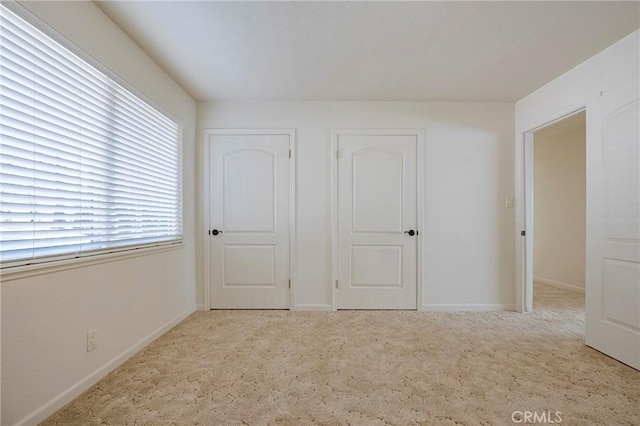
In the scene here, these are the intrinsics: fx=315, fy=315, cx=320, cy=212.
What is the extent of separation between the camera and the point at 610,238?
2.41 metres

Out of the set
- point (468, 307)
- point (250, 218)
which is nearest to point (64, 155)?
point (250, 218)

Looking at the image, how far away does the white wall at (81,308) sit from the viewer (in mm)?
1516

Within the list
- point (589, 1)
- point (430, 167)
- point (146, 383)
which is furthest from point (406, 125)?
point (146, 383)

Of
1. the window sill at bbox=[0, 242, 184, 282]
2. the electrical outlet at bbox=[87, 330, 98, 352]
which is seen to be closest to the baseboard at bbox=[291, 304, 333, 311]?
the window sill at bbox=[0, 242, 184, 282]

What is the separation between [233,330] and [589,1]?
357cm

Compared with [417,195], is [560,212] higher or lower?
lower

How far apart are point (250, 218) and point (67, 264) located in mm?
1942

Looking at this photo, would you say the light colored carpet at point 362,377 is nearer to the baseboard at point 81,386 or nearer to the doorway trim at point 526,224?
the baseboard at point 81,386

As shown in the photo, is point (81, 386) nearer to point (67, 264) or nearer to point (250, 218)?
point (67, 264)

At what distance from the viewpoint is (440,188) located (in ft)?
11.9

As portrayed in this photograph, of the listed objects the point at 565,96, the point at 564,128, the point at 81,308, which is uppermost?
the point at 564,128

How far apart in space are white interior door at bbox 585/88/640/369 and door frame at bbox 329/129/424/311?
1453 millimetres

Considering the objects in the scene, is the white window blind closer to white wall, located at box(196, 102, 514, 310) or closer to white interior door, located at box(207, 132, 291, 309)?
white interior door, located at box(207, 132, 291, 309)

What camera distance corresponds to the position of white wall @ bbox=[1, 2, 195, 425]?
4.97 feet
